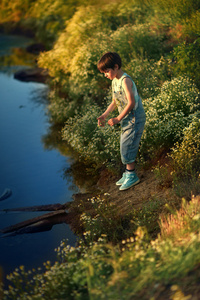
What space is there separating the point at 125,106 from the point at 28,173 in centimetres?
277

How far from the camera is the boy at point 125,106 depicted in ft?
15.5

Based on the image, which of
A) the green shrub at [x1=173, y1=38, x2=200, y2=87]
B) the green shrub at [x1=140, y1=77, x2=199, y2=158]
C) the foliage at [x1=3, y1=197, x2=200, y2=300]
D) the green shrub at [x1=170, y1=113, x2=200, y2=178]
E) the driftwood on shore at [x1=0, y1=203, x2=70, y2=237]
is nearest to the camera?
the foliage at [x1=3, y1=197, x2=200, y2=300]

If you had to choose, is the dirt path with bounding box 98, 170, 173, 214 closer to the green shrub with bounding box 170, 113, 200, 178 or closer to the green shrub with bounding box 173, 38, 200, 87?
the green shrub with bounding box 170, 113, 200, 178

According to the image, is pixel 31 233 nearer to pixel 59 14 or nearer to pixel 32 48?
pixel 59 14

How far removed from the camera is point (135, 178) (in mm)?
5438

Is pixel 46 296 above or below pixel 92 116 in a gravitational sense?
below

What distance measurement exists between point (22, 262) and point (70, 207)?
4.07 feet

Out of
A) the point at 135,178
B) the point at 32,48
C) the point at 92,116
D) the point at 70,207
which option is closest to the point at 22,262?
the point at 70,207

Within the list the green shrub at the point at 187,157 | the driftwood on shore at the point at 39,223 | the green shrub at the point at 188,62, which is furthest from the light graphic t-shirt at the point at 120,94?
the green shrub at the point at 188,62

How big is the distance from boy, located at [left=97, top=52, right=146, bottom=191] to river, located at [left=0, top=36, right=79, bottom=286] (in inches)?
54.8

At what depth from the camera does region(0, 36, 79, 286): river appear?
15.7 feet

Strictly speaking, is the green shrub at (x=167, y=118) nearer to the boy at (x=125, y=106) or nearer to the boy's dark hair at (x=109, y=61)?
→ the boy at (x=125, y=106)

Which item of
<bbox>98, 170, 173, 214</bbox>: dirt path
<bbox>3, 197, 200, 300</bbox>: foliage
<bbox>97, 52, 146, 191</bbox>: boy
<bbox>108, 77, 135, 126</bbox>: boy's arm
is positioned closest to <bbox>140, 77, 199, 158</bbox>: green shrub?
<bbox>98, 170, 173, 214</bbox>: dirt path

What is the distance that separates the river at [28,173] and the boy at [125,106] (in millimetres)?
1391
